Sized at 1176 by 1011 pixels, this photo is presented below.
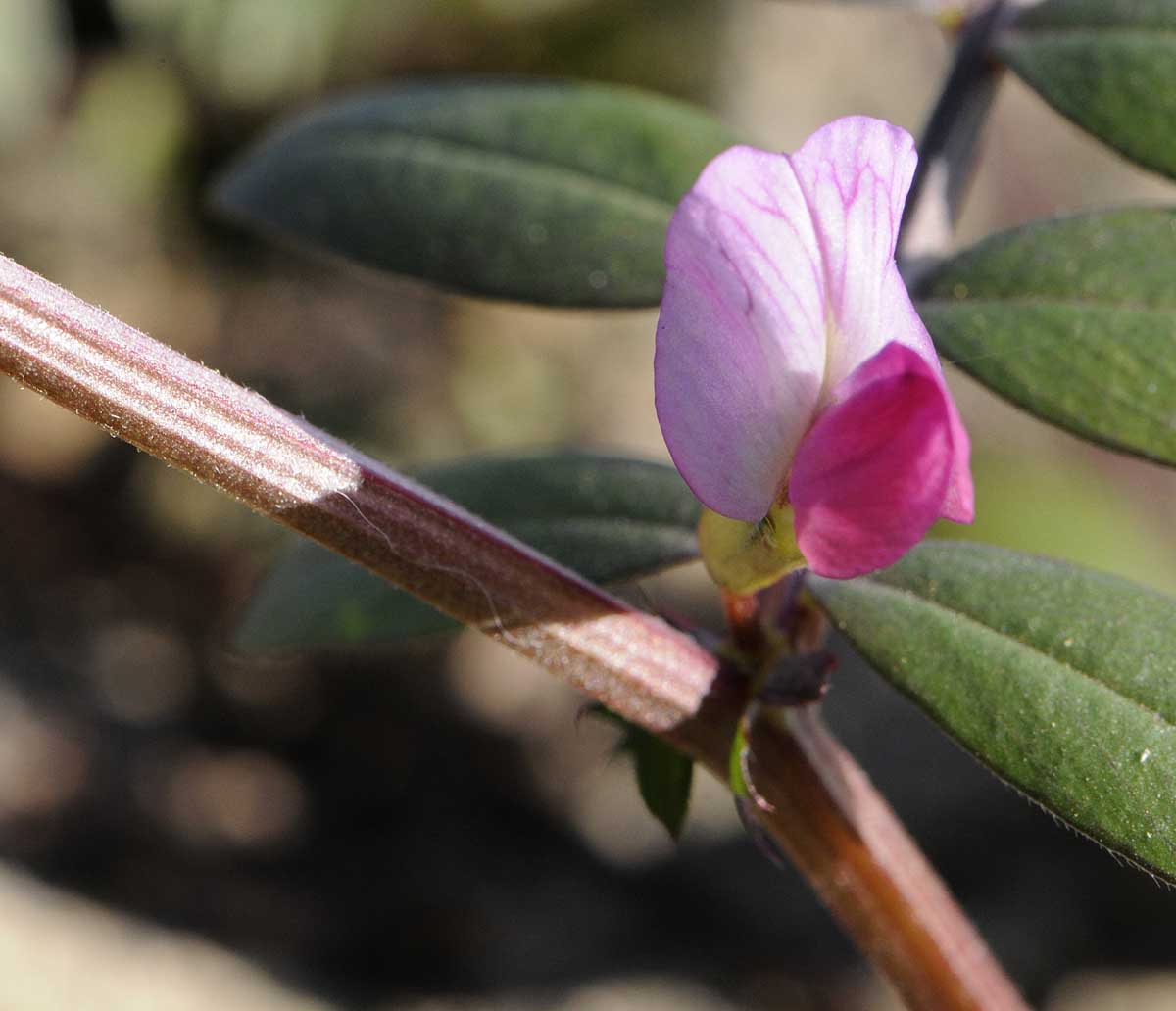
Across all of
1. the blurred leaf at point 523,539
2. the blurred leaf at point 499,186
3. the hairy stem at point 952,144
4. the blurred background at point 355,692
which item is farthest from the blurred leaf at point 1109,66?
the blurred background at point 355,692

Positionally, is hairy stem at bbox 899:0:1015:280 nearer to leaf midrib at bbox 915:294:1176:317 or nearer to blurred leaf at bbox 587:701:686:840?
leaf midrib at bbox 915:294:1176:317

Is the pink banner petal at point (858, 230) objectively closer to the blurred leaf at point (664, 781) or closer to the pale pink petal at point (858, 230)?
the pale pink petal at point (858, 230)

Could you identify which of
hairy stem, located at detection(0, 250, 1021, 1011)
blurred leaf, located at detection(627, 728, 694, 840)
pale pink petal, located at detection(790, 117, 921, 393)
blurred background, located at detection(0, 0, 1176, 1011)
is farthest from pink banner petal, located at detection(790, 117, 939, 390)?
blurred background, located at detection(0, 0, 1176, 1011)

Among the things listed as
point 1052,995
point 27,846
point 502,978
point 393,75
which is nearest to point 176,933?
point 27,846

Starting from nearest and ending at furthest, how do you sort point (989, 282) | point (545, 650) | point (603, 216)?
point (545, 650) → point (989, 282) → point (603, 216)

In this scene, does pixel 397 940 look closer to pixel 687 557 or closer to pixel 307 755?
pixel 307 755

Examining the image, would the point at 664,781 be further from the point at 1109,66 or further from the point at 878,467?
the point at 1109,66
